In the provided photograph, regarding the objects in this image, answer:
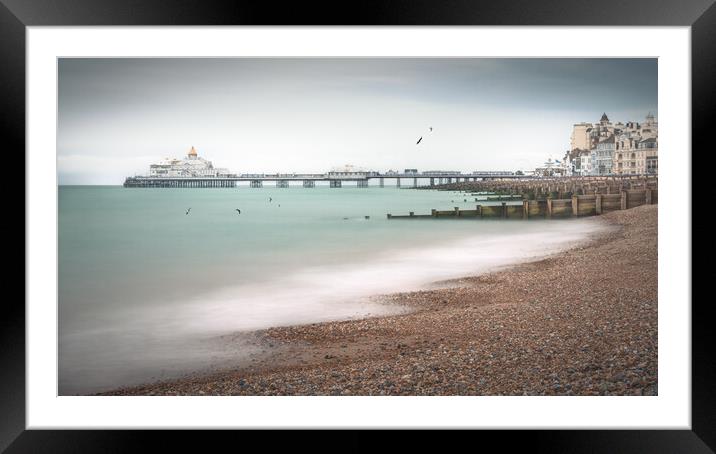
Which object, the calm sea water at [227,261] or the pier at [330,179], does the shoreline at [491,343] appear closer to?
the calm sea water at [227,261]

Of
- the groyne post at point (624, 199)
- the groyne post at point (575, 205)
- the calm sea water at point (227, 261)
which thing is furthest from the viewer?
the groyne post at point (575, 205)

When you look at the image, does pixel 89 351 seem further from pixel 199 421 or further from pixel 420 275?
pixel 420 275

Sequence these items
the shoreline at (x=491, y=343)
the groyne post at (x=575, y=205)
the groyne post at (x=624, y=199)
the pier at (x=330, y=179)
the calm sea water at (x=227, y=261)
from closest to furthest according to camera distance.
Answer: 1. the shoreline at (x=491, y=343)
2. the calm sea water at (x=227, y=261)
3. the pier at (x=330, y=179)
4. the groyne post at (x=624, y=199)
5. the groyne post at (x=575, y=205)

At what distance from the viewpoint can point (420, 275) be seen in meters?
4.61

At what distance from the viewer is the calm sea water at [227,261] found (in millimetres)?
3947

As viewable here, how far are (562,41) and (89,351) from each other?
129 inches

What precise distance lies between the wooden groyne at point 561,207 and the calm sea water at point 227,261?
84 millimetres

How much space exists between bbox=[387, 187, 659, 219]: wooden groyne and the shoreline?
342 mm

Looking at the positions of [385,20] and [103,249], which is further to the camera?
[103,249]

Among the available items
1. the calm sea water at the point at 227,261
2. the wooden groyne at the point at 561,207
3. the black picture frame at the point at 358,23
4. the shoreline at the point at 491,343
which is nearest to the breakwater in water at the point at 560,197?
the wooden groyne at the point at 561,207

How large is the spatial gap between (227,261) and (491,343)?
2.18 meters

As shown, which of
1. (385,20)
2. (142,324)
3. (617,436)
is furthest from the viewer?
(142,324)

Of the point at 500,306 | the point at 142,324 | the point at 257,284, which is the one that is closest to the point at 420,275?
the point at 500,306

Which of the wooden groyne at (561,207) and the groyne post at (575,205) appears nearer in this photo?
the wooden groyne at (561,207)
